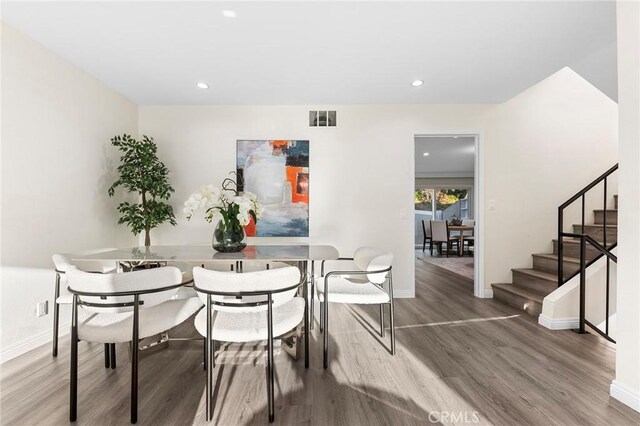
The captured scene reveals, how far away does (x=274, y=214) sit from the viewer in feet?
12.1

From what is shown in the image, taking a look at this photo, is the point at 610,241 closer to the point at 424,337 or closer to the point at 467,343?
the point at 467,343

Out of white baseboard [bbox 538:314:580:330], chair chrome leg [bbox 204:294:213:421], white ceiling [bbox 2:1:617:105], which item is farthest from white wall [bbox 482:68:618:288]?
chair chrome leg [bbox 204:294:213:421]

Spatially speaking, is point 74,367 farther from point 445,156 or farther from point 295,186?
point 445,156

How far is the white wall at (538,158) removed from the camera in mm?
3643

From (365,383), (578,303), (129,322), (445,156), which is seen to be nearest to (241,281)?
(129,322)

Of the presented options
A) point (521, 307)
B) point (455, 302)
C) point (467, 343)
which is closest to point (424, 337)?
point (467, 343)

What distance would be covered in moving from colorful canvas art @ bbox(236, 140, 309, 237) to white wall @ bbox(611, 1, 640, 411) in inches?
110

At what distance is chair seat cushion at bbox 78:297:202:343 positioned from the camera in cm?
148

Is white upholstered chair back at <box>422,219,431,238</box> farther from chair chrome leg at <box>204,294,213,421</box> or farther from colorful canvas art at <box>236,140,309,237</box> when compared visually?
chair chrome leg at <box>204,294,213,421</box>

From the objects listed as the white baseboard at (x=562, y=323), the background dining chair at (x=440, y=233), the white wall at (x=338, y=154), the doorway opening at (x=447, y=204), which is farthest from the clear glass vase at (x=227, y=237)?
the background dining chair at (x=440, y=233)

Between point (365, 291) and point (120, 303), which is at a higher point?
point (120, 303)

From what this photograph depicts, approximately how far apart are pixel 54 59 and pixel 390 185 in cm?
359

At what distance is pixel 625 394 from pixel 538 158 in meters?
2.90

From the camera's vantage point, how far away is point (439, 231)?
7.52 m
